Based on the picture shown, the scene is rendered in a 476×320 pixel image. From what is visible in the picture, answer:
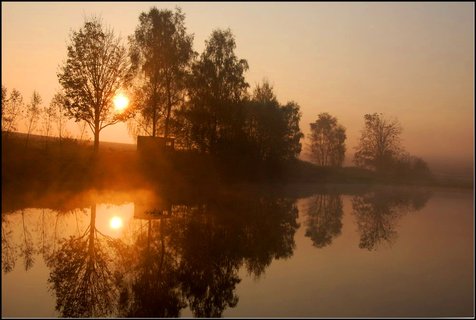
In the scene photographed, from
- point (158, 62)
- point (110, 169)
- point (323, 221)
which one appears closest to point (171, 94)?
point (158, 62)

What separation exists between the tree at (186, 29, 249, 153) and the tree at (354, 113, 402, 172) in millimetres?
16504

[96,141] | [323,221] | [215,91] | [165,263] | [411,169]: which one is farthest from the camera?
[411,169]

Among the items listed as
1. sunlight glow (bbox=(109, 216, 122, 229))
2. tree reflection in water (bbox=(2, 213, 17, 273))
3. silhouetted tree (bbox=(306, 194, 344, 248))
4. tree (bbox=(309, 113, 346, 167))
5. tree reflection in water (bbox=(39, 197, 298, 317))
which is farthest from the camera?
tree (bbox=(309, 113, 346, 167))

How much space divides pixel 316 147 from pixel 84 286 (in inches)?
2358

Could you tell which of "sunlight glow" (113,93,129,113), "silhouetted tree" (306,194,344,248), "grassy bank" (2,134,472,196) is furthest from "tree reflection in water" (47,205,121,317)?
"sunlight glow" (113,93,129,113)

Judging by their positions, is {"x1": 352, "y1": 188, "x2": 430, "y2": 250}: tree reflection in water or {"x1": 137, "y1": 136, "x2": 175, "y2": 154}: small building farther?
{"x1": 137, "y1": 136, "x2": 175, "y2": 154}: small building

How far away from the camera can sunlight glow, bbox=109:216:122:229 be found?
15347mm

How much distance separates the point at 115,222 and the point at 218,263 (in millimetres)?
6223

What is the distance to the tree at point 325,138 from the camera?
65.2 meters

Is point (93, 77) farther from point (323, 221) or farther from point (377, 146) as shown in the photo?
point (377, 146)

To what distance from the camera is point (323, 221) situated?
21172 millimetres

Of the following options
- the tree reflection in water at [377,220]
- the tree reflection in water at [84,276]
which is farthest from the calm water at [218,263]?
the tree reflection in water at [377,220]

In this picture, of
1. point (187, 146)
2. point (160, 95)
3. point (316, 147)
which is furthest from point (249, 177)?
point (316, 147)

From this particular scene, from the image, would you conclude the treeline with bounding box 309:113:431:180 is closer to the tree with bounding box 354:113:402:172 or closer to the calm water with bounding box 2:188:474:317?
the tree with bounding box 354:113:402:172
